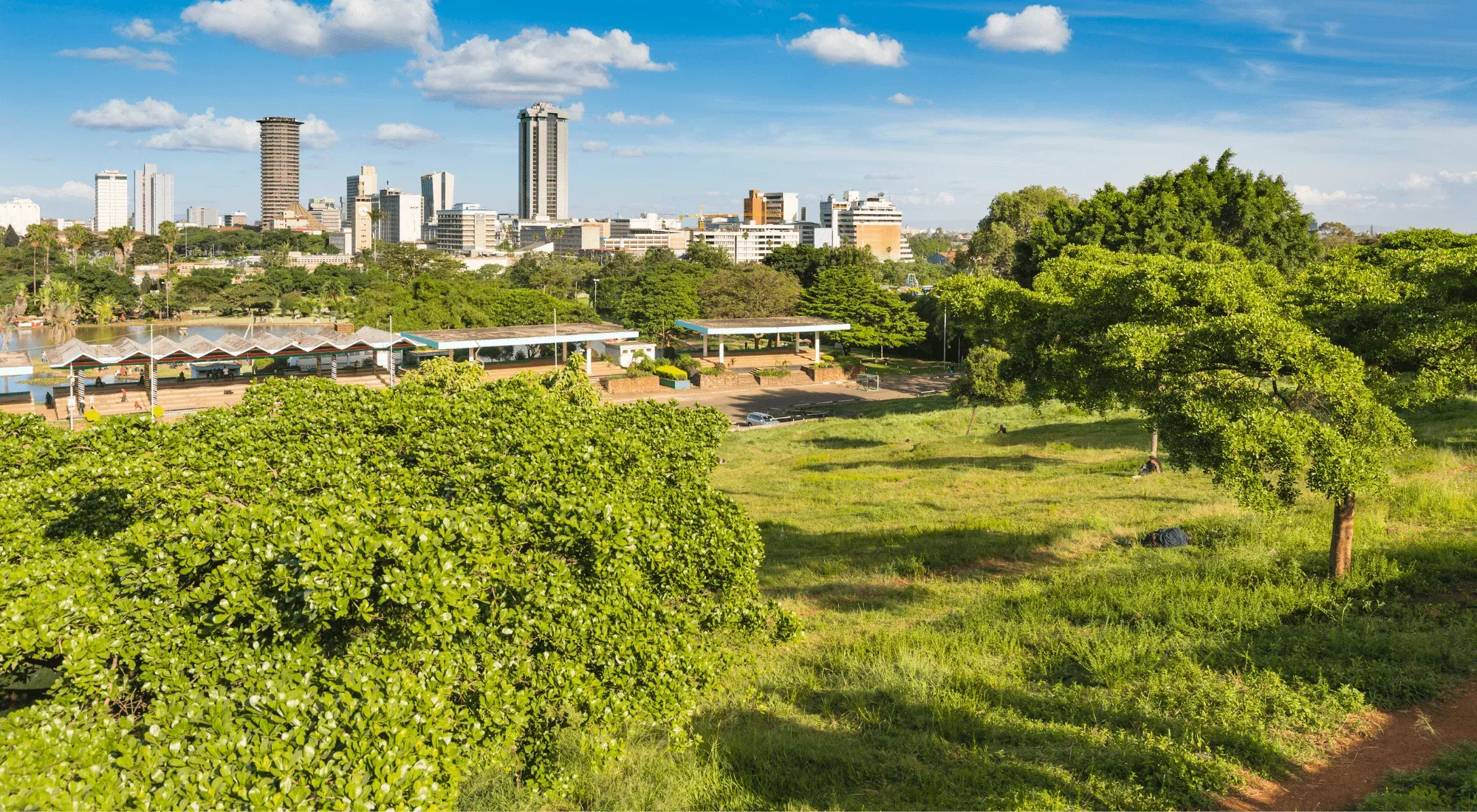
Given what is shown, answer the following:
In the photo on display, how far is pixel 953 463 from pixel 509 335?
31.6 metres

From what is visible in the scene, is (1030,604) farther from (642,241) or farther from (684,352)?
(642,241)

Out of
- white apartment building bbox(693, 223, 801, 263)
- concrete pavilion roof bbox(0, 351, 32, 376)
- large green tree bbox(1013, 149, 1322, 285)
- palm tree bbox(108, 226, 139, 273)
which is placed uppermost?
white apartment building bbox(693, 223, 801, 263)

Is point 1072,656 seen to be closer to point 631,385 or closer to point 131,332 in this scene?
point 631,385

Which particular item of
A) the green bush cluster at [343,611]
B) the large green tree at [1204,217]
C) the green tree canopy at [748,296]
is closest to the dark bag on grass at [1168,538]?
the green bush cluster at [343,611]

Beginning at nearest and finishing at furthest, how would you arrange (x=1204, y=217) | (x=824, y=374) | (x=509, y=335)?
(x=1204, y=217) → (x=509, y=335) → (x=824, y=374)

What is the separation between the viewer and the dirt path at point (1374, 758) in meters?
6.70

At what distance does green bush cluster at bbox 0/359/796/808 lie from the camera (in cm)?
541

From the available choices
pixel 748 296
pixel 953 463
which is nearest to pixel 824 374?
pixel 748 296

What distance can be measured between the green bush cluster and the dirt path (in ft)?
14.2

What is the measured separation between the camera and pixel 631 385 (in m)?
49.4

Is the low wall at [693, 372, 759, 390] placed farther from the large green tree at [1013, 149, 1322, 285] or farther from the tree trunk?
the tree trunk

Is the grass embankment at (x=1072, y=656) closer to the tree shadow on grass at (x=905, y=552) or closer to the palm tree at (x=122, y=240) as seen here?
the tree shadow on grass at (x=905, y=552)

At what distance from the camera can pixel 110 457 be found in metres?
8.02

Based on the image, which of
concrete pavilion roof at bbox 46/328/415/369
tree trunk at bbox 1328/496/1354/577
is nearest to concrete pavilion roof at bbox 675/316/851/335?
concrete pavilion roof at bbox 46/328/415/369
